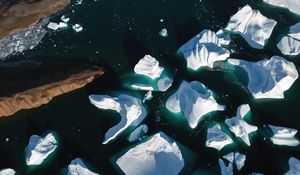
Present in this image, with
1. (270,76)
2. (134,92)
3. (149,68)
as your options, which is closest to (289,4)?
(270,76)

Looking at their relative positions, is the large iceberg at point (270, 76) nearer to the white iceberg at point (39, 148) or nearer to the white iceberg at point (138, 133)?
the white iceberg at point (138, 133)

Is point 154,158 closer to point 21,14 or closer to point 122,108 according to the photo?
point 122,108

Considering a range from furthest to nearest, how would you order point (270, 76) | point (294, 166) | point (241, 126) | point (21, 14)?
point (21, 14)
point (270, 76)
point (241, 126)
point (294, 166)

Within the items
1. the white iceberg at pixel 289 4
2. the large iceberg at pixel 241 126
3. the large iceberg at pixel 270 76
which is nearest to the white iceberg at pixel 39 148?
the large iceberg at pixel 241 126

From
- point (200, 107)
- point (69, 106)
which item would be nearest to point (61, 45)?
point (69, 106)

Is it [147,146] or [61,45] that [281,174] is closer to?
[147,146]

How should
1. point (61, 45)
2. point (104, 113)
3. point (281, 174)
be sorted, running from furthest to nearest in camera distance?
point (61, 45)
point (104, 113)
point (281, 174)
